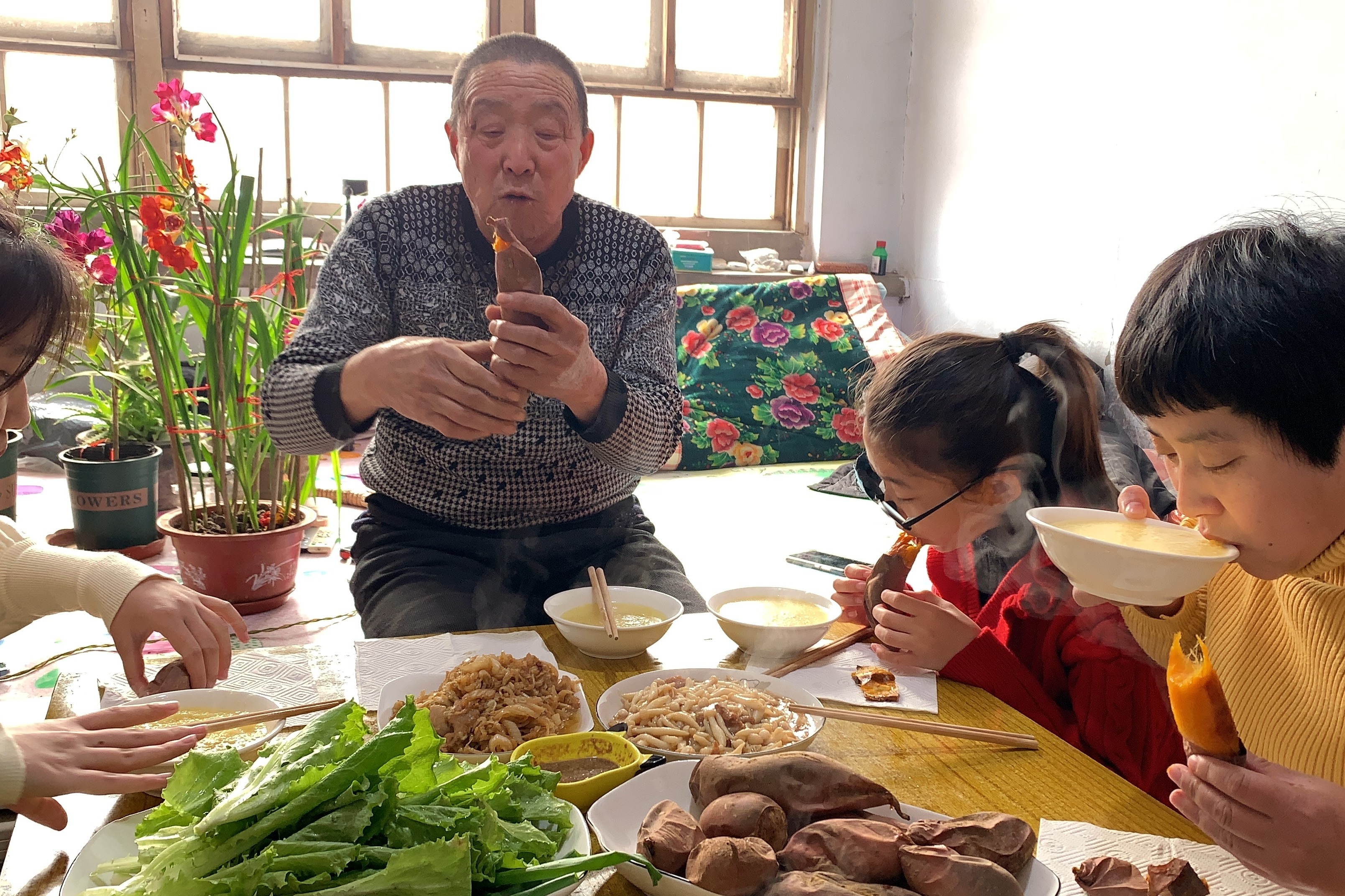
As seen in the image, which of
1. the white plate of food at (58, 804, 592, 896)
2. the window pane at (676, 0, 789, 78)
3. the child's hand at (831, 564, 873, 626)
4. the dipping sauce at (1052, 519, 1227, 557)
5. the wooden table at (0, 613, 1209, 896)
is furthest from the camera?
the window pane at (676, 0, 789, 78)

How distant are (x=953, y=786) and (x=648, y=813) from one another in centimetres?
40

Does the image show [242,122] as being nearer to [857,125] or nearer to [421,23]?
[421,23]

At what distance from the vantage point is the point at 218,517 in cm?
337

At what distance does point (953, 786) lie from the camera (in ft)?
3.90

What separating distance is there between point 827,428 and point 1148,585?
3895mm

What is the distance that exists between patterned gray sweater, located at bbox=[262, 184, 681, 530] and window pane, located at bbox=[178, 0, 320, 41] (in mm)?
3743

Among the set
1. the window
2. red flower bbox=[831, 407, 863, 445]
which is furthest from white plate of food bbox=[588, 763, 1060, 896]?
the window

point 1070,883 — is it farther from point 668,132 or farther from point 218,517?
point 668,132

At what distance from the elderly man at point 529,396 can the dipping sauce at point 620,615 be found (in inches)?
12.7

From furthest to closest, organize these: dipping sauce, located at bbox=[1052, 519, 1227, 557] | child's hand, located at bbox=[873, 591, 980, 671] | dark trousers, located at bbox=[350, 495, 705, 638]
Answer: dark trousers, located at bbox=[350, 495, 705, 638], child's hand, located at bbox=[873, 591, 980, 671], dipping sauce, located at bbox=[1052, 519, 1227, 557]

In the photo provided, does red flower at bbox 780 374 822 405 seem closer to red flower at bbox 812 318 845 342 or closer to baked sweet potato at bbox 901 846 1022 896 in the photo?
red flower at bbox 812 318 845 342

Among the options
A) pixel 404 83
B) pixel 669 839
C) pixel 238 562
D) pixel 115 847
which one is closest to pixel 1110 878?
pixel 669 839

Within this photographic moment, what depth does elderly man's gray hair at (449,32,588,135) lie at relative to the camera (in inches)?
86.9

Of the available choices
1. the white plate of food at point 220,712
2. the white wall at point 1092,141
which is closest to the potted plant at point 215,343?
the white plate of food at point 220,712
